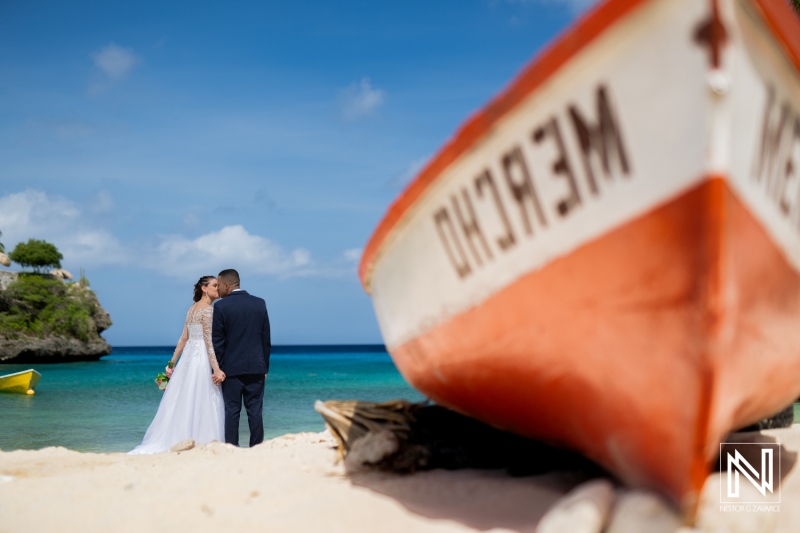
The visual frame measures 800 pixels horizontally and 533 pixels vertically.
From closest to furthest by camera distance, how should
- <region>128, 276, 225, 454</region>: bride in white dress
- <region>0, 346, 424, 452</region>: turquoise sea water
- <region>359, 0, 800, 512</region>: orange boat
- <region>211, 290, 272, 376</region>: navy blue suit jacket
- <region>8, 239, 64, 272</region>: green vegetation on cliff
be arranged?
<region>359, 0, 800, 512</region>: orange boat < <region>211, 290, 272, 376</region>: navy blue suit jacket < <region>128, 276, 225, 454</region>: bride in white dress < <region>0, 346, 424, 452</region>: turquoise sea water < <region>8, 239, 64, 272</region>: green vegetation on cliff

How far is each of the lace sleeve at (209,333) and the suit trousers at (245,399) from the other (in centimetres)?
21

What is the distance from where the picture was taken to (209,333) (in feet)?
22.6

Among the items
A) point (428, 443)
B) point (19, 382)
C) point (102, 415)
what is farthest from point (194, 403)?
point (19, 382)

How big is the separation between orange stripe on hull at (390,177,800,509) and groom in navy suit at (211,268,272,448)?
3.80m

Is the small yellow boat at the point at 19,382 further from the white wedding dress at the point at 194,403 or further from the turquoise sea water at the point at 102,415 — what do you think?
the white wedding dress at the point at 194,403

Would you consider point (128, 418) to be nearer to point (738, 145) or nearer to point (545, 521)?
point (545, 521)

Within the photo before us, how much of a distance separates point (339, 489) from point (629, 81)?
2.81 metres

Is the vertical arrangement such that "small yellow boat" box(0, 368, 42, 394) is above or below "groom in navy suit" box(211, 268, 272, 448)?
below

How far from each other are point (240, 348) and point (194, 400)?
32.4 inches

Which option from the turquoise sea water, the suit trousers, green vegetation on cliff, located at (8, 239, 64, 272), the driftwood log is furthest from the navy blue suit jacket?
green vegetation on cliff, located at (8, 239, 64, 272)

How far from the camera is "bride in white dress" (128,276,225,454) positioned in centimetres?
686

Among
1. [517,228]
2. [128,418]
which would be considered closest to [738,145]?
[517,228]

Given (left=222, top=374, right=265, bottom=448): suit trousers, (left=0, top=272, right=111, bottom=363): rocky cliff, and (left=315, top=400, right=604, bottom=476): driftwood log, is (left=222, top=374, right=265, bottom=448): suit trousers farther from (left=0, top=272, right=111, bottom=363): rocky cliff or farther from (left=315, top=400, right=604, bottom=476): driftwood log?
(left=0, top=272, right=111, bottom=363): rocky cliff

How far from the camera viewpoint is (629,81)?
2.46 m
